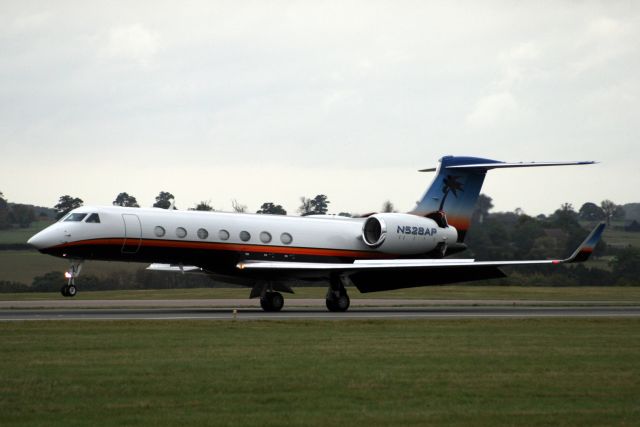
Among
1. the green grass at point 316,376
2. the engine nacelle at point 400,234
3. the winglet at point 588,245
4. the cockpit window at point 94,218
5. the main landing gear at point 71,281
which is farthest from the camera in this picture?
the engine nacelle at point 400,234

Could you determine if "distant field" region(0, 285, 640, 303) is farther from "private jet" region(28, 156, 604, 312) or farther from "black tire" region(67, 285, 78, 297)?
"black tire" region(67, 285, 78, 297)

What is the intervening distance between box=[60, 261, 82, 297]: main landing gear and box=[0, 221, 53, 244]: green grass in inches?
1272

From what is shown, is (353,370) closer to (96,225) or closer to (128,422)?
(128,422)

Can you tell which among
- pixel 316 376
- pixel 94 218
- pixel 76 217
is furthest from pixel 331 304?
pixel 316 376

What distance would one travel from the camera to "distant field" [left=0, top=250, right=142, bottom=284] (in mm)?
55781

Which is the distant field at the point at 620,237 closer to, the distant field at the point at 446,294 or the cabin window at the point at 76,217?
the distant field at the point at 446,294

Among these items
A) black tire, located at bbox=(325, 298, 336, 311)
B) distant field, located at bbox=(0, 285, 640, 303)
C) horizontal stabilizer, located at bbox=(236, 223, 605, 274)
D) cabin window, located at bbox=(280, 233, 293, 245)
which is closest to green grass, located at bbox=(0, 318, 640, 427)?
horizontal stabilizer, located at bbox=(236, 223, 605, 274)

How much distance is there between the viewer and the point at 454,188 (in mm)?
40031

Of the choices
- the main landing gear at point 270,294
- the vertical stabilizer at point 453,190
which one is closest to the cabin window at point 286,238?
the main landing gear at point 270,294

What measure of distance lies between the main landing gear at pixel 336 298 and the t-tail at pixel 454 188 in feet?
20.6

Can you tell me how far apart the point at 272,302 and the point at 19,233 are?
38.6 m

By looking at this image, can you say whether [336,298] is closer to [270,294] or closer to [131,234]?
[270,294]

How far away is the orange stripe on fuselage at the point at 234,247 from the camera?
1280 inches

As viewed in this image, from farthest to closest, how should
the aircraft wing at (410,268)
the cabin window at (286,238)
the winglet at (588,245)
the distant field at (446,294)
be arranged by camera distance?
the distant field at (446,294) → the cabin window at (286,238) → the aircraft wing at (410,268) → the winglet at (588,245)
